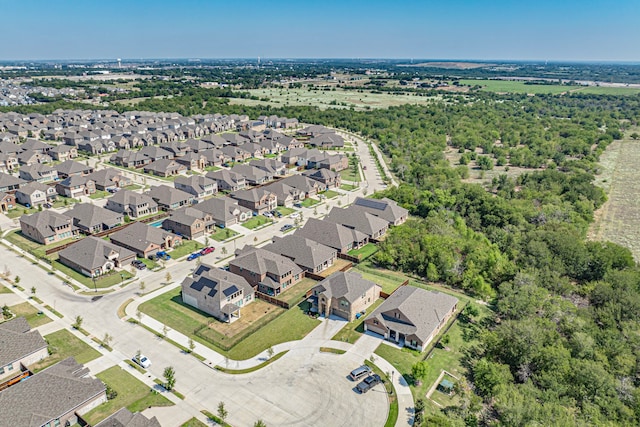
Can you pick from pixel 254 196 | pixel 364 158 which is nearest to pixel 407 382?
pixel 254 196

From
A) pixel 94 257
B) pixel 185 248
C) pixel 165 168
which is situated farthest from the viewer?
pixel 165 168

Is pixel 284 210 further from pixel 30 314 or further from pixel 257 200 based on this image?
pixel 30 314

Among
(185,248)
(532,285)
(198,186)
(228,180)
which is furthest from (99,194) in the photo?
(532,285)

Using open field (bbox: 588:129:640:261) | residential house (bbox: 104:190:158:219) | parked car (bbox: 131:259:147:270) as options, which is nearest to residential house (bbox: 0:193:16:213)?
residential house (bbox: 104:190:158:219)

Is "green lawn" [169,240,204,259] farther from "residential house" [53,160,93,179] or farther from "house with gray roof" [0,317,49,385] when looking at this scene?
"residential house" [53,160,93,179]

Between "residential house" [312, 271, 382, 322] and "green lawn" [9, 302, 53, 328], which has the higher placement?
"residential house" [312, 271, 382, 322]

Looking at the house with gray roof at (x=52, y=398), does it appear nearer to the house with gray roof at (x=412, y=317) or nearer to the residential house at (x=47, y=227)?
the house with gray roof at (x=412, y=317)

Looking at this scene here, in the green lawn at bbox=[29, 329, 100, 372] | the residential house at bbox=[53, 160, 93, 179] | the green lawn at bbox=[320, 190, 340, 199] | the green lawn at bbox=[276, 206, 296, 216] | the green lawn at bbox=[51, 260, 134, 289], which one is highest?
the residential house at bbox=[53, 160, 93, 179]
